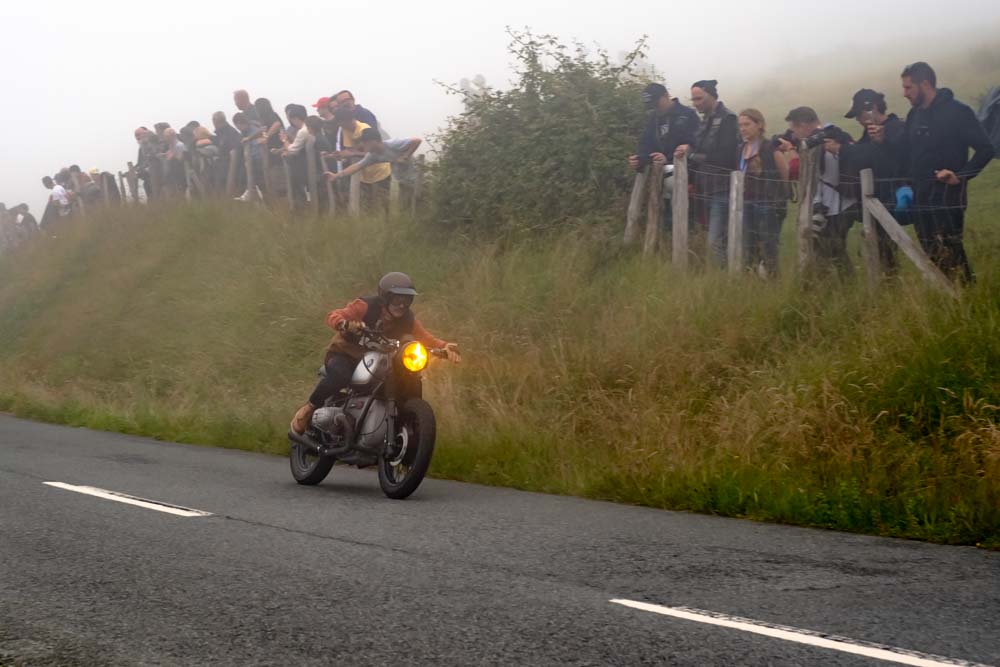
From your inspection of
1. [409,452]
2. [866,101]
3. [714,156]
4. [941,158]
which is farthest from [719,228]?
[409,452]

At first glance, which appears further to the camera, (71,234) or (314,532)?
(71,234)

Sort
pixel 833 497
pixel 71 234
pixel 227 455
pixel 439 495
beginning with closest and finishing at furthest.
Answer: pixel 833 497 → pixel 439 495 → pixel 227 455 → pixel 71 234

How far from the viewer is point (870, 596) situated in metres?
6.04

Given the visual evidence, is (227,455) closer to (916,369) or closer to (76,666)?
(916,369)

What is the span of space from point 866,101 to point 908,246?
191cm

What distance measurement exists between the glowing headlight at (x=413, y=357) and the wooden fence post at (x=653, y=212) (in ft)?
22.2

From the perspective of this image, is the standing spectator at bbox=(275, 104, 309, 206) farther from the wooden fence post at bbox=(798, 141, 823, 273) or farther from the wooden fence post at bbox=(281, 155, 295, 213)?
the wooden fence post at bbox=(798, 141, 823, 273)

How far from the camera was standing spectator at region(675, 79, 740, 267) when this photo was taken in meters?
15.3

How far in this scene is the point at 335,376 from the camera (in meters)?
10.9

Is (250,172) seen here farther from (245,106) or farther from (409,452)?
(409,452)

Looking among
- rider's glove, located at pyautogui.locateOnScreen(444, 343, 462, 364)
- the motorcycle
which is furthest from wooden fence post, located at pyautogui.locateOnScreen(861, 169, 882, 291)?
the motorcycle

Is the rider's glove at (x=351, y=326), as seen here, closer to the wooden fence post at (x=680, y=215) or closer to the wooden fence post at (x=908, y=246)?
the wooden fence post at (x=908, y=246)

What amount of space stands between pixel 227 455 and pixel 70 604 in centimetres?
799

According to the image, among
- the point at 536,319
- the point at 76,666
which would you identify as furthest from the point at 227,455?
the point at 76,666
